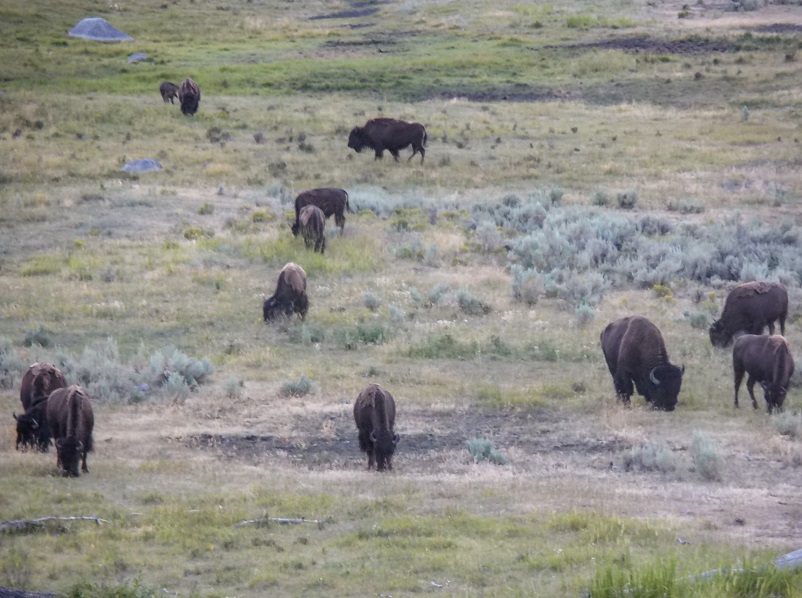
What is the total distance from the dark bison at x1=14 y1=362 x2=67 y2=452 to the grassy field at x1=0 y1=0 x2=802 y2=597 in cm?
35

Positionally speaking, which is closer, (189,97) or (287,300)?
(287,300)

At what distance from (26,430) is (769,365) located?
27.3 ft

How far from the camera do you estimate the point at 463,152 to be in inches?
1266

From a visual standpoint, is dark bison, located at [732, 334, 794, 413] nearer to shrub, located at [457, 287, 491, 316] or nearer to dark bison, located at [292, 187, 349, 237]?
shrub, located at [457, 287, 491, 316]

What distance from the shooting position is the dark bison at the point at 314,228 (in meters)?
21.2

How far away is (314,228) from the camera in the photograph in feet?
69.8

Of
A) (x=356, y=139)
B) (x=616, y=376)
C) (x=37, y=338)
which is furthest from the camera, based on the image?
(x=356, y=139)

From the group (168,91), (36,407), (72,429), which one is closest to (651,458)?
(72,429)

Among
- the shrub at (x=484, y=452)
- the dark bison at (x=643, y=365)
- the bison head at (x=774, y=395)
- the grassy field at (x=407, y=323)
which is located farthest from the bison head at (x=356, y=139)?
the shrub at (x=484, y=452)

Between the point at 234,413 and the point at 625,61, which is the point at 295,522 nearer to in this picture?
the point at 234,413

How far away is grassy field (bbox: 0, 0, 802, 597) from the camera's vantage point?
8.27m

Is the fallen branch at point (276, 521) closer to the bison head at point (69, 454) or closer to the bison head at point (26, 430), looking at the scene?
the bison head at point (69, 454)

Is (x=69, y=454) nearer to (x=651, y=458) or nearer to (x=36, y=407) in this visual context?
(x=36, y=407)

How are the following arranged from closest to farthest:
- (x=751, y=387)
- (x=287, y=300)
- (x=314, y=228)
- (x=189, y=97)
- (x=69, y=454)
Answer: (x=69, y=454)
(x=751, y=387)
(x=287, y=300)
(x=314, y=228)
(x=189, y=97)
